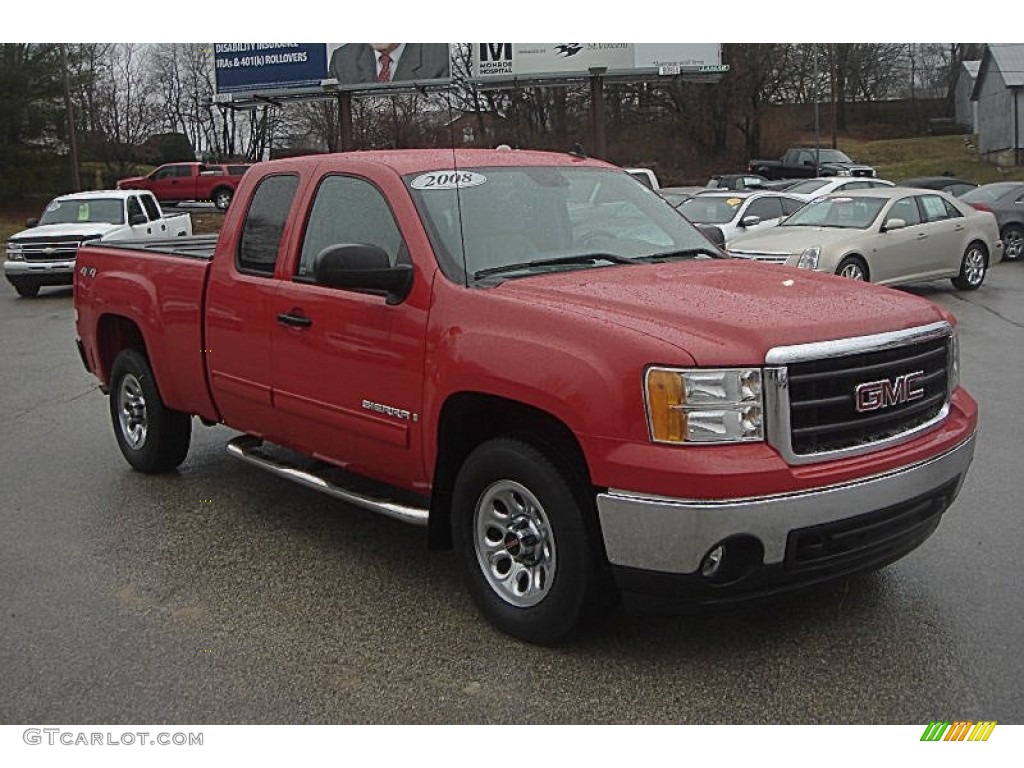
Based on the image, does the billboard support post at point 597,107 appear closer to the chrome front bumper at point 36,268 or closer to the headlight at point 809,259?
the chrome front bumper at point 36,268

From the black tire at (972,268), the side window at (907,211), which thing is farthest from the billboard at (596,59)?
the side window at (907,211)

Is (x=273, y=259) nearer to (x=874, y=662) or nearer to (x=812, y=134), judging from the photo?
(x=874, y=662)

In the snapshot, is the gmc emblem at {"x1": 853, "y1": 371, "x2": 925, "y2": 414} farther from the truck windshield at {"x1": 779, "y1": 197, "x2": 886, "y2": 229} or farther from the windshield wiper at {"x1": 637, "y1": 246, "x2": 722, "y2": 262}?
the truck windshield at {"x1": 779, "y1": 197, "x2": 886, "y2": 229}

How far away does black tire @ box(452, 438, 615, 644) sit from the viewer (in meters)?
4.05

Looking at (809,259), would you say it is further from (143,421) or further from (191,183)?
(191,183)

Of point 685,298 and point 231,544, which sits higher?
point 685,298

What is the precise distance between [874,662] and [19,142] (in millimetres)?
49324

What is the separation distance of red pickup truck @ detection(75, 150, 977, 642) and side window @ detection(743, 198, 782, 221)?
44.4 feet

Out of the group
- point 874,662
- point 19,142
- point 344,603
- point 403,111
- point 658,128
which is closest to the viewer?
point 874,662

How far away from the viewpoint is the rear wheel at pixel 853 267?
47.1 feet

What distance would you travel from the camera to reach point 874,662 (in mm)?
4125

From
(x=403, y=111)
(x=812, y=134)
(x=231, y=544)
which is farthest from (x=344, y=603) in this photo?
(x=812, y=134)

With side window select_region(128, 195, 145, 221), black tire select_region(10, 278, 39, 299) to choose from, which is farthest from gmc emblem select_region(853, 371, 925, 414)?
black tire select_region(10, 278, 39, 299)

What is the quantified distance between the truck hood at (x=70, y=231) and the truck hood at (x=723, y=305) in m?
16.7
